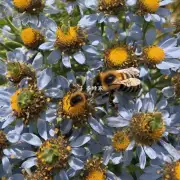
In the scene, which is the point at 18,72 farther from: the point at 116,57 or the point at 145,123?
the point at 145,123

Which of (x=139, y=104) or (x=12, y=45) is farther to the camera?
(x=12, y=45)

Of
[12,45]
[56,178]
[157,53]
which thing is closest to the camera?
[56,178]

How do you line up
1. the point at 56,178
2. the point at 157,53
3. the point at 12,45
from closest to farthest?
the point at 56,178 < the point at 157,53 < the point at 12,45

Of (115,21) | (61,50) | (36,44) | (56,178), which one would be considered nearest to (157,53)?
(115,21)

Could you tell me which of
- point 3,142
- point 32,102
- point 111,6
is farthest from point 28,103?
point 111,6

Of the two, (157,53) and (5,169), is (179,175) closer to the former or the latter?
(157,53)

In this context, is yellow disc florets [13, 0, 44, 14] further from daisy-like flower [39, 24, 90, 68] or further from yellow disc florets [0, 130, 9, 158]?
yellow disc florets [0, 130, 9, 158]
